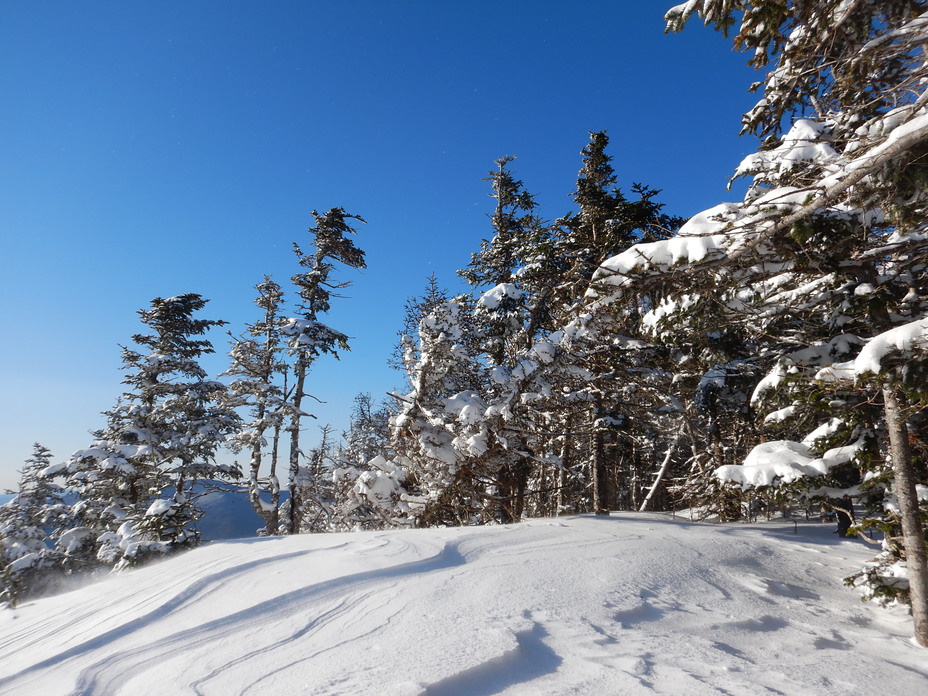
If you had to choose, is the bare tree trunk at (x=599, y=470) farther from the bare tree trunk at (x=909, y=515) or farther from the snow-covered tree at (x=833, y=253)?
the bare tree trunk at (x=909, y=515)

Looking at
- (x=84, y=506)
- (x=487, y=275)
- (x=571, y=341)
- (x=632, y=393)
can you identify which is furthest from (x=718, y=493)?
(x=84, y=506)

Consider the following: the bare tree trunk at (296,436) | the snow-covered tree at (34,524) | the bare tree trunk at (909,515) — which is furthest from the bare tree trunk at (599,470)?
the snow-covered tree at (34,524)

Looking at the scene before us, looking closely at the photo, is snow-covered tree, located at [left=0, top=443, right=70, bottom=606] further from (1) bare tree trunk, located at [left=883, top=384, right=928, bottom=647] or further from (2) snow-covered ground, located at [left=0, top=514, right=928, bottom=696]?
(1) bare tree trunk, located at [left=883, top=384, right=928, bottom=647]

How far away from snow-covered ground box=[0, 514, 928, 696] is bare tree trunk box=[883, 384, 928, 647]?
313mm

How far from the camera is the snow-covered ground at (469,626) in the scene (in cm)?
280

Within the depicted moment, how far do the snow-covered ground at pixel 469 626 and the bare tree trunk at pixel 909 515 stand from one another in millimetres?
313

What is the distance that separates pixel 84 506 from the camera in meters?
16.7

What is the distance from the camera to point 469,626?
10.9ft

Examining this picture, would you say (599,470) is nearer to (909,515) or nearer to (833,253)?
(909,515)

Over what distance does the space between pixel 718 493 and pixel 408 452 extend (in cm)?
799

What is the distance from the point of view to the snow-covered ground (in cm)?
280

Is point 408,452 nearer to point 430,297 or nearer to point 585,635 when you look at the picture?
point 430,297

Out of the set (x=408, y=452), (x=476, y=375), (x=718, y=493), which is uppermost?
Result: (x=476, y=375)

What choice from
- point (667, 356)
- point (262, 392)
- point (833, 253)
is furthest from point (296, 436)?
point (833, 253)
